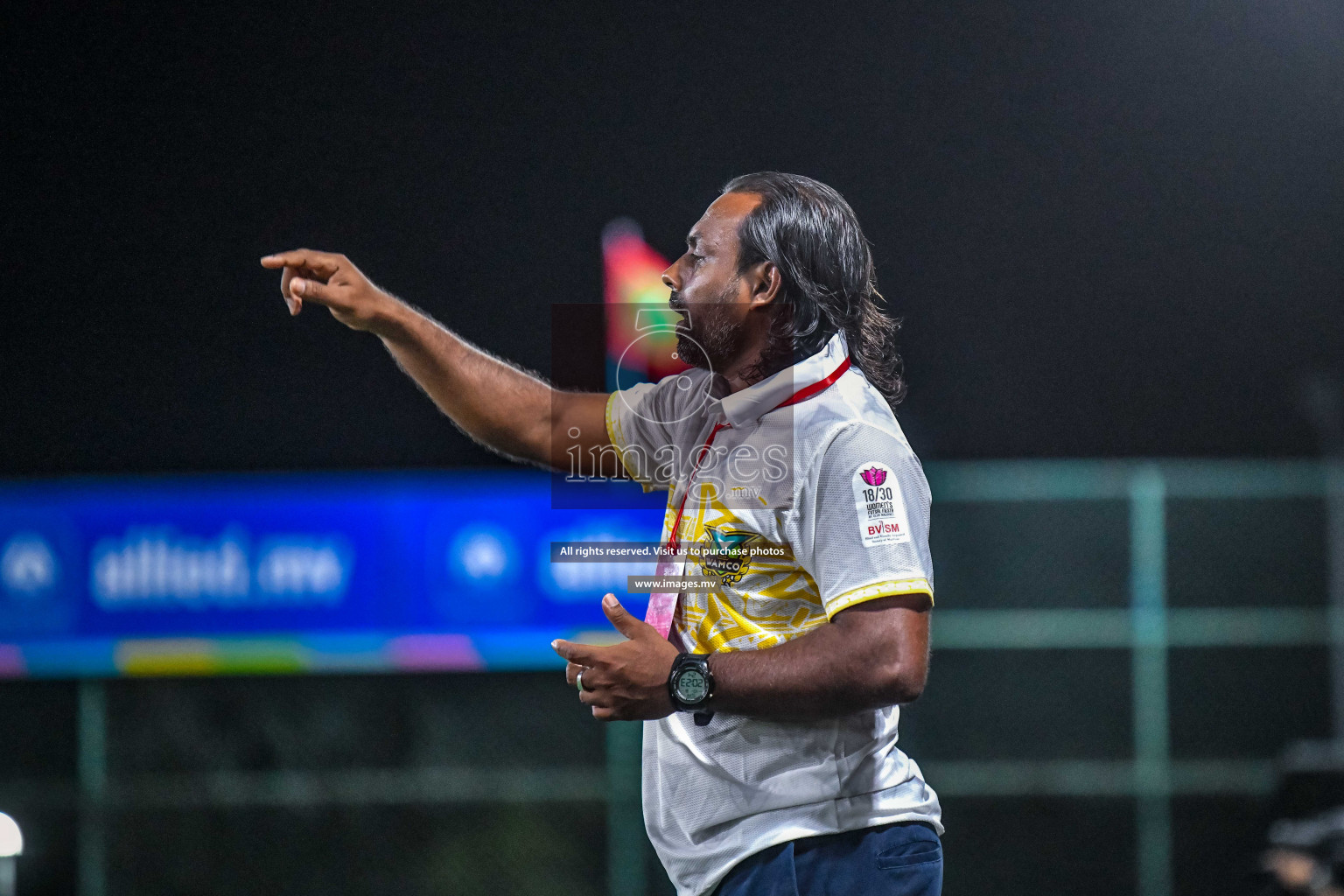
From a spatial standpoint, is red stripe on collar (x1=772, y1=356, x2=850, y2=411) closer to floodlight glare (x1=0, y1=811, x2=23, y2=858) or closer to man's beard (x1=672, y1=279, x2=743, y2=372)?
man's beard (x1=672, y1=279, x2=743, y2=372)

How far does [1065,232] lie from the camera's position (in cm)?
425

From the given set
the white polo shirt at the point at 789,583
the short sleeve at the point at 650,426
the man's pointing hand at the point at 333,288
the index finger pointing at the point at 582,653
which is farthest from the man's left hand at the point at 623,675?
the man's pointing hand at the point at 333,288

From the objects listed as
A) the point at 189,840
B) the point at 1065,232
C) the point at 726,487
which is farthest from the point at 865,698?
the point at 189,840

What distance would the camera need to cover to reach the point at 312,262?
1627mm

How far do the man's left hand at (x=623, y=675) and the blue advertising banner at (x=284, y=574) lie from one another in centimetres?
280

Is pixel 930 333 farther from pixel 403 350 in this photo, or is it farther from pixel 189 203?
pixel 403 350

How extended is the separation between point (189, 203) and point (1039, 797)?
3966 mm

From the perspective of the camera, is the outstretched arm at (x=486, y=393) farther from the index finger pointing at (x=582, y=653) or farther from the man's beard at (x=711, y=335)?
the index finger pointing at (x=582, y=653)

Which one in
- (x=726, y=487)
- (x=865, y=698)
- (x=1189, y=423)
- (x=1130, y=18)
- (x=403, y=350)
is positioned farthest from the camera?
(x=1189, y=423)

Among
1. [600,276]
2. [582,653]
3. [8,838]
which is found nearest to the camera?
→ [582,653]

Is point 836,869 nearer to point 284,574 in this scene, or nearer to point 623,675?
point 623,675

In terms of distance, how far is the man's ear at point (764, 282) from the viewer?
1562mm

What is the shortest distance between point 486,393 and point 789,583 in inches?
23.4

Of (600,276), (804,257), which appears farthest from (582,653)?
(600,276)
